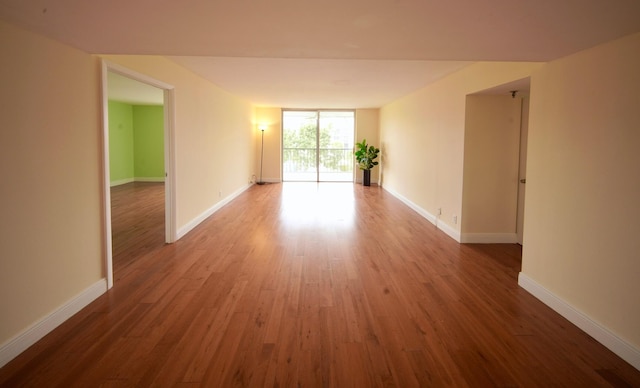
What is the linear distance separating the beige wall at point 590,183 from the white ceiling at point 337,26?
247 mm

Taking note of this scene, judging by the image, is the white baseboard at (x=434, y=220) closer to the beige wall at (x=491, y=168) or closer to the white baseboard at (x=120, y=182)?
the beige wall at (x=491, y=168)

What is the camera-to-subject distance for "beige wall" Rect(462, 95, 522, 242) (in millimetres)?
4930

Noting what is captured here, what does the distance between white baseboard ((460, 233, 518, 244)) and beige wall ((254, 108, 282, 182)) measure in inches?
303

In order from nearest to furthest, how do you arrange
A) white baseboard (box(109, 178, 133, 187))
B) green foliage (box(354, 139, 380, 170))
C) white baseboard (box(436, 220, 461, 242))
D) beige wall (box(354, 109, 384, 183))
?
white baseboard (box(436, 220, 461, 242)) → white baseboard (box(109, 178, 133, 187)) → green foliage (box(354, 139, 380, 170)) → beige wall (box(354, 109, 384, 183))

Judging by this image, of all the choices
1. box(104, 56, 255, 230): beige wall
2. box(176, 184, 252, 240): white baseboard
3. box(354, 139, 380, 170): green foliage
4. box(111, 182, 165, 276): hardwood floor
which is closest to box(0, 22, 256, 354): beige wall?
box(104, 56, 255, 230): beige wall

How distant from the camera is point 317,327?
278cm

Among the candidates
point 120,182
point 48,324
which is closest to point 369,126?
point 120,182

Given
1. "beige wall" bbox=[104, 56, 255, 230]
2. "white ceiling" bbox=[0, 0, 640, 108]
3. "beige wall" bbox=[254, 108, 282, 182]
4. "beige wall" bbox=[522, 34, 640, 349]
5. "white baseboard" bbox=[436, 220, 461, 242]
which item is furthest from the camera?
"beige wall" bbox=[254, 108, 282, 182]

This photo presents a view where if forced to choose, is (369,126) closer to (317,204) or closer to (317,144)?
(317,144)

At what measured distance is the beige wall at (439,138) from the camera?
4578 mm

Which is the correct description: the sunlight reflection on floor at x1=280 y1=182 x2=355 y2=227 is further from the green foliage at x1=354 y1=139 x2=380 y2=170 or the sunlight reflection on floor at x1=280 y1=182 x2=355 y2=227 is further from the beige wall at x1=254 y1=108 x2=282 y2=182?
the green foliage at x1=354 y1=139 x2=380 y2=170

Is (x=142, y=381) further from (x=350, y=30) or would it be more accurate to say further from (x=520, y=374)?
(x=350, y=30)

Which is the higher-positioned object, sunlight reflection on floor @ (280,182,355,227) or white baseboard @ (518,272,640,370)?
sunlight reflection on floor @ (280,182,355,227)

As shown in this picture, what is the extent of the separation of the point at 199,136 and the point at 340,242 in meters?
2.81
